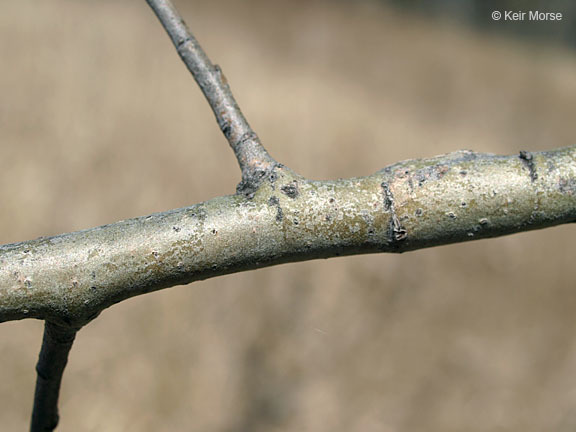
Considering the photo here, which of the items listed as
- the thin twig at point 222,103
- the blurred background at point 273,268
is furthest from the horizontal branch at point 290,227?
the blurred background at point 273,268

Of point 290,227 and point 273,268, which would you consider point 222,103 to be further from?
point 273,268

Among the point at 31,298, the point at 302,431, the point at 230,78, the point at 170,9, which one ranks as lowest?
the point at 302,431

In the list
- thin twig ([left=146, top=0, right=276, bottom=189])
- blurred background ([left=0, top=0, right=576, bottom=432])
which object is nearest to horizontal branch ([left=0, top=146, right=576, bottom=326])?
thin twig ([left=146, top=0, right=276, bottom=189])

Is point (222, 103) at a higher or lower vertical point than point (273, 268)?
lower

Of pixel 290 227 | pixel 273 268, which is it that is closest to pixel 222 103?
pixel 290 227

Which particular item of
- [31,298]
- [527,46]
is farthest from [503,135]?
[31,298]

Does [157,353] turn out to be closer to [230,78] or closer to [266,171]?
[230,78]
